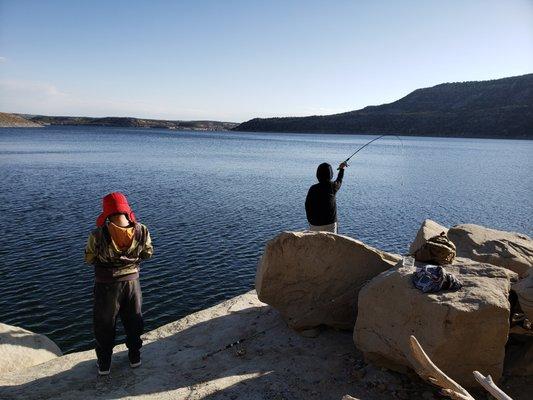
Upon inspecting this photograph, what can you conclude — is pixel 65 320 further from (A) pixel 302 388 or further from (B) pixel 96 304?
(A) pixel 302 388

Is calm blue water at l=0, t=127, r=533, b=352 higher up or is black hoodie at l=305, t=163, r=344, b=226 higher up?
black hoodie at l=305, t=163, r=344, b=226

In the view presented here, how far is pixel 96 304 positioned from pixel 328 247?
4.80 metres

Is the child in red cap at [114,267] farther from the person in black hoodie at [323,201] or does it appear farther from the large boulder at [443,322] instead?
the person in black hoodie at [323,201]

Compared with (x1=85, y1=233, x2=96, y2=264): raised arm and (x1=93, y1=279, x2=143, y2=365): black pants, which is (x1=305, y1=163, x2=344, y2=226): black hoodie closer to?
(x1=93, y1=279, x2=143, y2=365): black pants

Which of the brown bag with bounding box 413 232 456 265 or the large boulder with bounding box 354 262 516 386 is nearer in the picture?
the large boulder with bounding box 354 262 516 386

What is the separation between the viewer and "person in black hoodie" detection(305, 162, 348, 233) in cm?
1086

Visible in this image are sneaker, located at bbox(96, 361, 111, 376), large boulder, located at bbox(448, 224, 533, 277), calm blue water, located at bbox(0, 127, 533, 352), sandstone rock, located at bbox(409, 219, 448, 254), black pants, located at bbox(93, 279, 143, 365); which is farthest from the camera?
calm blue water, located at bbox(0, 127, 533, 352)

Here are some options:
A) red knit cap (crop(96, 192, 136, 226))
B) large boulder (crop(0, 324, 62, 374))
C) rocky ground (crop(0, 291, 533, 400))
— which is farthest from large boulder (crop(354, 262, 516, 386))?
large boulder (crop(0, 324, 62, 374))

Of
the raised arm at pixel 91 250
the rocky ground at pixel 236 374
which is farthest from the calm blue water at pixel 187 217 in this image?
the raised arm at pixel 91 250

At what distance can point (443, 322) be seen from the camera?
21.7ft

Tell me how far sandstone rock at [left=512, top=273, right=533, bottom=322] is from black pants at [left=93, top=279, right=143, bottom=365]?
6.80 meters

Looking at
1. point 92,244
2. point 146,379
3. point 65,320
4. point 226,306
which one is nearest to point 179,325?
point 226,306

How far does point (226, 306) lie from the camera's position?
11.6 m

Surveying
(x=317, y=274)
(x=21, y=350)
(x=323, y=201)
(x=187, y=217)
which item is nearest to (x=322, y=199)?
(x=323, y=201)
